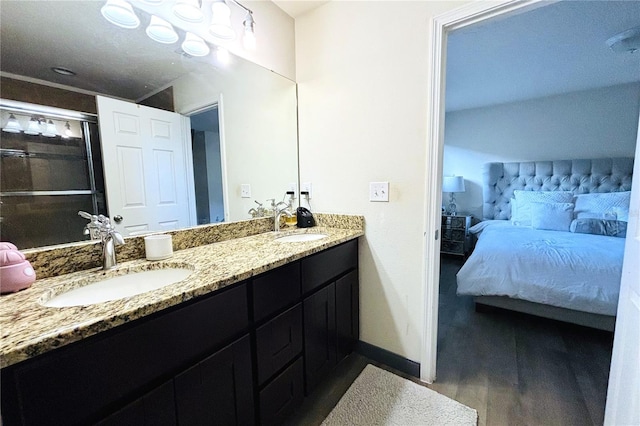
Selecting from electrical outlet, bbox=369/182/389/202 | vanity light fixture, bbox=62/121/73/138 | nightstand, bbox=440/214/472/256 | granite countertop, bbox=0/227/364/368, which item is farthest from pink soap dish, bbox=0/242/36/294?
nightstand, bbox=440/214/472/256

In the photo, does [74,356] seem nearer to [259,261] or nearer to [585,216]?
[259,261]

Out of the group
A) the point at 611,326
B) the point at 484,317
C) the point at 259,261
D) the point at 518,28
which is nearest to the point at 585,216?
the point at 611,326

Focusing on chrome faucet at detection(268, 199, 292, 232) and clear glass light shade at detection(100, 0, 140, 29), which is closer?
clear glass light shade at detection(100, 0, 140, 29)

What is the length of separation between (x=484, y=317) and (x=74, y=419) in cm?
263

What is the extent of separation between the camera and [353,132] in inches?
66.4

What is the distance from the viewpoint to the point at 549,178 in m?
3.55

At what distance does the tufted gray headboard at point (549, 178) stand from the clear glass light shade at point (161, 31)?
13.7 feet

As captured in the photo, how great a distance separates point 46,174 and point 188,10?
96 centimetres

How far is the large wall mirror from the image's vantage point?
3.04ft

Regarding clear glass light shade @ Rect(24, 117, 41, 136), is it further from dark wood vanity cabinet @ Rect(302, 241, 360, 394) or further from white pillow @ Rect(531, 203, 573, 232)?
white pillow @ Rect(531, 203, 573, 232)

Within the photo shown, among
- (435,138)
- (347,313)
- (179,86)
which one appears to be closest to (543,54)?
(435,138)

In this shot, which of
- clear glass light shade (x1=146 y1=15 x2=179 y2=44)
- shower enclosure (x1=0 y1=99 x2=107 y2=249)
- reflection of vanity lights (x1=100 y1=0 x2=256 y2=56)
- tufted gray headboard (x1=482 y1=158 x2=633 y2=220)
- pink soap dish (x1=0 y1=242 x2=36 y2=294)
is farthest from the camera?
tufted gray headboard (x1=482 y1=158 x2=633 y2=220)

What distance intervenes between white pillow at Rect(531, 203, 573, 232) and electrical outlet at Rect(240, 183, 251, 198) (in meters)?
3.24

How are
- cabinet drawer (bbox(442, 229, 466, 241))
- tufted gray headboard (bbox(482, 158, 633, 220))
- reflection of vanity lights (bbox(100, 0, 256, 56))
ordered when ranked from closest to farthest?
reflection of vanity lights (bbox(100, 0, 256, 56))
tufted gray headboard (bbox(482, 158, 633, 220))
cabinet drawer (bbox(442, 229, 466, 241))
